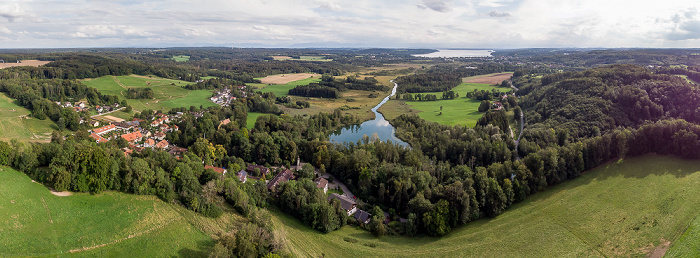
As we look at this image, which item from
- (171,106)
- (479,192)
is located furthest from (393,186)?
(171,106)

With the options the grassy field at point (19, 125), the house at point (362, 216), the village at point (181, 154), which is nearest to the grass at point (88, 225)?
the village at point (181, 154)

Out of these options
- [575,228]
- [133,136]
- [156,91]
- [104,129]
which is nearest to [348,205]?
[575,228]

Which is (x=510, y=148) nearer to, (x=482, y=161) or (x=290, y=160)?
(x=482, y=161)

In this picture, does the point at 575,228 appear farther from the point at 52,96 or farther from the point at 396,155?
the point at 52,96

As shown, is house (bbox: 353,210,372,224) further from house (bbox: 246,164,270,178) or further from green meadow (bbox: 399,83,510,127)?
green meadow (bbox: 399,83,510,127)

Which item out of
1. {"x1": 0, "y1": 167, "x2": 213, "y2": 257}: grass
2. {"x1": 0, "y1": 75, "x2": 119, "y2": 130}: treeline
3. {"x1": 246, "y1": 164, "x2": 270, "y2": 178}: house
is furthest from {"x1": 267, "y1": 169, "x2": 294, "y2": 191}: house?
{"x1": 0, "y1": 75, "x2": 119, "y2": 130}: treeline

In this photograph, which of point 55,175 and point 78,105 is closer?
point 55,175
